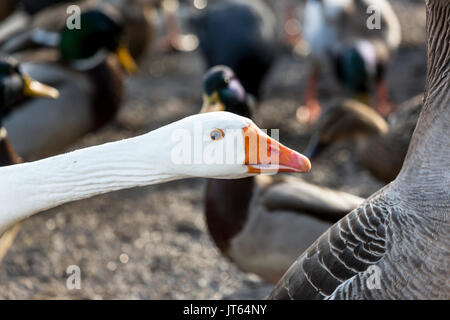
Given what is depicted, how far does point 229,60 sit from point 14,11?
10.4ft

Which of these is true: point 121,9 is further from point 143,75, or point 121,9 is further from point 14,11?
point 14,11

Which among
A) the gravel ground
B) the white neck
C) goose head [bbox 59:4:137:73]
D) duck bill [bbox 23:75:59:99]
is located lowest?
the gravel ground

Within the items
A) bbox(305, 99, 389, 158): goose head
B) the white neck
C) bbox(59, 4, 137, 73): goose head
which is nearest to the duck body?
bbox(59, 4, 137, 73): goose head

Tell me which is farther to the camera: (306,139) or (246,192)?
(306,139)

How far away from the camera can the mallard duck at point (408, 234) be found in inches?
111

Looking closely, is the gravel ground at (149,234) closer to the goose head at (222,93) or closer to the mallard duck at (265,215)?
the mallard duck at (265,215)

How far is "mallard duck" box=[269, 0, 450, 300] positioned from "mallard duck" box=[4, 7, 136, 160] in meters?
3.48

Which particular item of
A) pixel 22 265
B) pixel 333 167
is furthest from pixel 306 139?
pixel 22 265

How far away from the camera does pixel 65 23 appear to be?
6777mm

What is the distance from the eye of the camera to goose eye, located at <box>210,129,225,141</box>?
279cm

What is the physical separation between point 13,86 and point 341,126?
255 cm

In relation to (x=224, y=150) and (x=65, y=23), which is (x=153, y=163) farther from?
(x=65, y=23)

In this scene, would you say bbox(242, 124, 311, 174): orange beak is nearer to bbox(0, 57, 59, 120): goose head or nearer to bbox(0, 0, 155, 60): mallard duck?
bbox(0, 57, 59, 120): goose head

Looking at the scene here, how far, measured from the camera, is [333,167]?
645 centimetres
